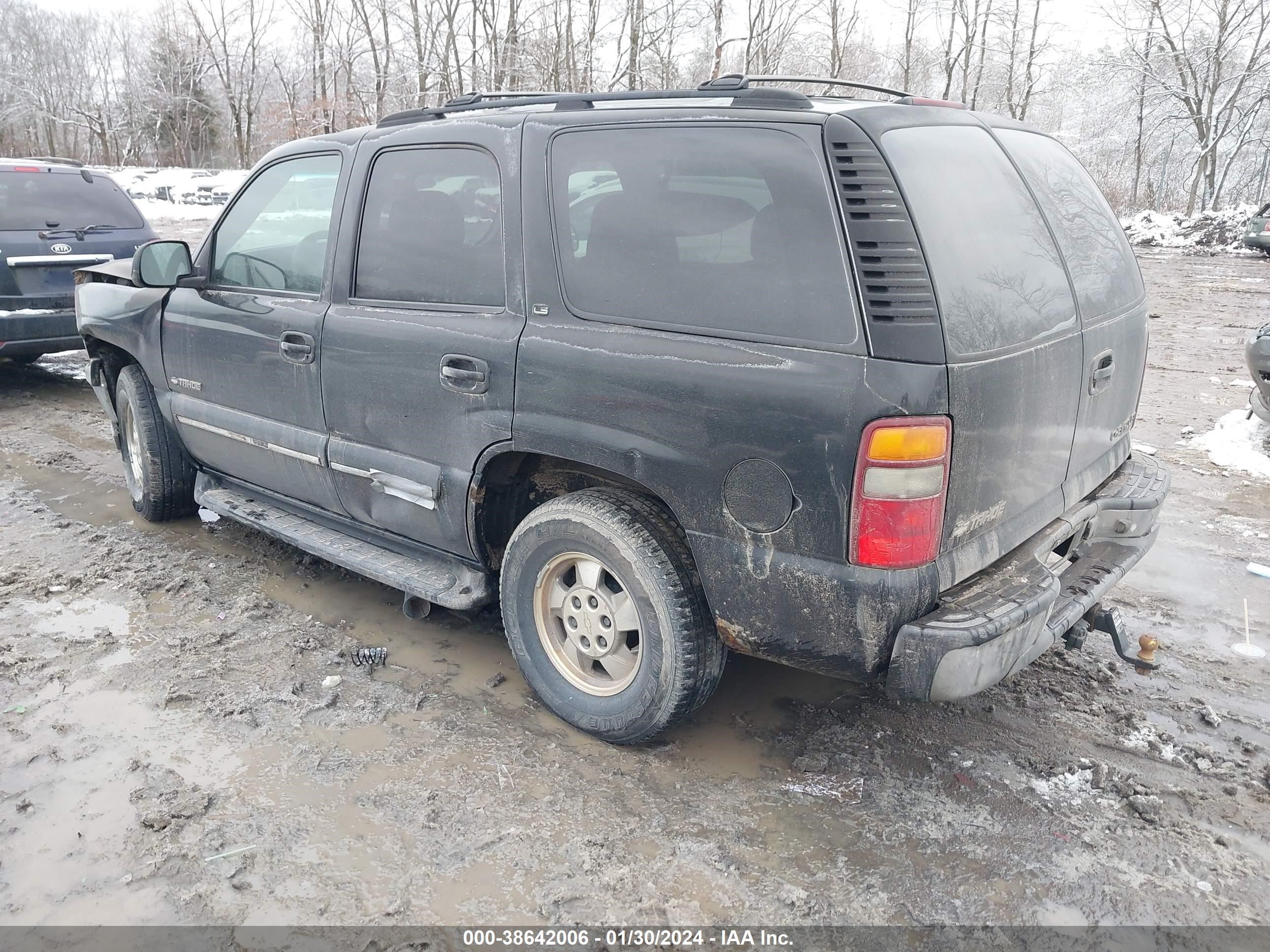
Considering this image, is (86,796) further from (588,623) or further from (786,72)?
A: (786,72)

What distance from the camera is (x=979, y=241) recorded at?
2.61 m

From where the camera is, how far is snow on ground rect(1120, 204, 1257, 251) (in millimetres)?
20531

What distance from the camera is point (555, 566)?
3.11 meters

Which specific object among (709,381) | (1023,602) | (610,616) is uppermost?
(709,381)

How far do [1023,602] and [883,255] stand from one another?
1039 millimetres

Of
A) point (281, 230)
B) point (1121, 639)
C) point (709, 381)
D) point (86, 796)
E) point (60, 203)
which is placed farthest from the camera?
point (60, 203)

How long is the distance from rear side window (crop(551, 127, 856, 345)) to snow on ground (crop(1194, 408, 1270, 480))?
15.2ft

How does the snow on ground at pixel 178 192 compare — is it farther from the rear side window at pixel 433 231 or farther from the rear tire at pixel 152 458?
the rear side window at pixel 433 231

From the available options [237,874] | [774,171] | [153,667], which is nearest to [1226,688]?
[774,171]

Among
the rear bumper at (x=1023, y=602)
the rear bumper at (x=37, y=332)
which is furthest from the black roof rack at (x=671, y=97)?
the rear bumper at (x=37, y=332)

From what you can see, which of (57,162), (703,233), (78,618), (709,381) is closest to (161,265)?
(78,618)

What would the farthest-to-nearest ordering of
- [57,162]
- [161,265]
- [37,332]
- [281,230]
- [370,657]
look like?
[57,162], [37,332], [161,265], [281,230], [370,657]

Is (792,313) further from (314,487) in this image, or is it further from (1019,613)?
(314,487)

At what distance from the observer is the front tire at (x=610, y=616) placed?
2.80 m
